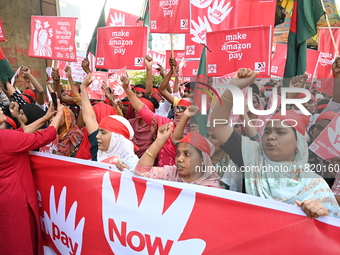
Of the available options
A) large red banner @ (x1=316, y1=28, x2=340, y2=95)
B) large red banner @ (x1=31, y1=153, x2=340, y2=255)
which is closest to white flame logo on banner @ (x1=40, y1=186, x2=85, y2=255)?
large red banner @ (x1=31, y1=153, x2=340, y2=255)

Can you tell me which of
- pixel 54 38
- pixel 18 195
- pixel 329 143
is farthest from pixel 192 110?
pixel 54 38

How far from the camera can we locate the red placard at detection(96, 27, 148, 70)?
4.39 meters

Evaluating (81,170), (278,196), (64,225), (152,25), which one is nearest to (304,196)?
(278,196)

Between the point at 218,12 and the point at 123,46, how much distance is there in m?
1.68

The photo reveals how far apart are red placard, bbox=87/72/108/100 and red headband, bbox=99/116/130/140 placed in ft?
5.68

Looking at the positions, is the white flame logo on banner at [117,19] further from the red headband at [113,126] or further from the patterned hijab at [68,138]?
the red headband at [113,126]

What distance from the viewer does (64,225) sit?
2.06 meters

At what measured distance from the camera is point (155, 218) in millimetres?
1638

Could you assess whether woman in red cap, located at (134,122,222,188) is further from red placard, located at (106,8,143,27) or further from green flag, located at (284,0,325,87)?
red placard, located at (106,8,143,27)

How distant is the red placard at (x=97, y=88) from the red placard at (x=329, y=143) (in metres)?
3.22

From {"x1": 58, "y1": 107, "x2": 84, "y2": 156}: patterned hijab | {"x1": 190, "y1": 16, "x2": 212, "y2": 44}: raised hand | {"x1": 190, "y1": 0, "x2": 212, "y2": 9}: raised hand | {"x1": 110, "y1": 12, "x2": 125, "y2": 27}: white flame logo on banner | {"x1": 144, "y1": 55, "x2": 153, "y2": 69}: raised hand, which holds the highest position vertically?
{"x1": 110, "y1": 12, "x2": 125, "y2": 27}: white flame logo on banner

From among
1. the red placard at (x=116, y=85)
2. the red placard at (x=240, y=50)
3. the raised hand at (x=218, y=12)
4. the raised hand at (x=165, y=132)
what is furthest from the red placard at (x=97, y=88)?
the raised hand at (x=165, y=132)

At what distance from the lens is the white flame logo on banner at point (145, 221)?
5.11ft

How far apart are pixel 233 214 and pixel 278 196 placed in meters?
0.28
